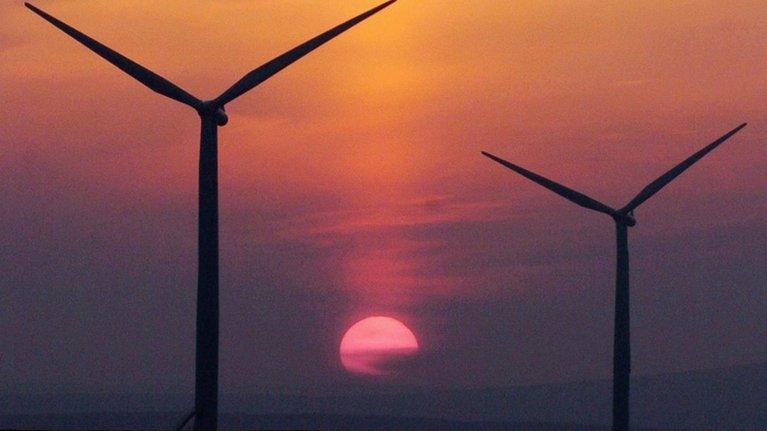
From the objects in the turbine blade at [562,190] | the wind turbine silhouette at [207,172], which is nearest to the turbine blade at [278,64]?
the wind turbine silhouette at [207,172]

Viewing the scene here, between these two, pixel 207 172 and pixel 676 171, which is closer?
pixel 207 172

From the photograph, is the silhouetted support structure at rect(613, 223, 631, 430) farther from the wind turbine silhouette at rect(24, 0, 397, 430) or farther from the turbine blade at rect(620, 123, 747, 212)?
the wind turbine silhouette at rect(24, 0, 397, 430)

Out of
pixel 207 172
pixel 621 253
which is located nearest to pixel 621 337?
pixel 621 253

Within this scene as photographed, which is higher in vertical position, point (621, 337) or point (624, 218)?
point (624, 218)

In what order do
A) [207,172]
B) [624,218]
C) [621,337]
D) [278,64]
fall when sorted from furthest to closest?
1. [624,218]
2. [621,337]
3. [278,64]
4. [207,172]

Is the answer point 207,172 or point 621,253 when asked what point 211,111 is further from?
point 621,253

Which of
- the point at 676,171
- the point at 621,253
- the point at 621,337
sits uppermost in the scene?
the point at 676,171

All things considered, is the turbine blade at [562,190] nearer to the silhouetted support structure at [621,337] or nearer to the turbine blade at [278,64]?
the silhouetted support structure at [621,337]

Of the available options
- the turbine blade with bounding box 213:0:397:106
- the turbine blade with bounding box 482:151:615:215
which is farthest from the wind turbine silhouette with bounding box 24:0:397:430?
the turbine blade with bounding box 482:151:615:215
